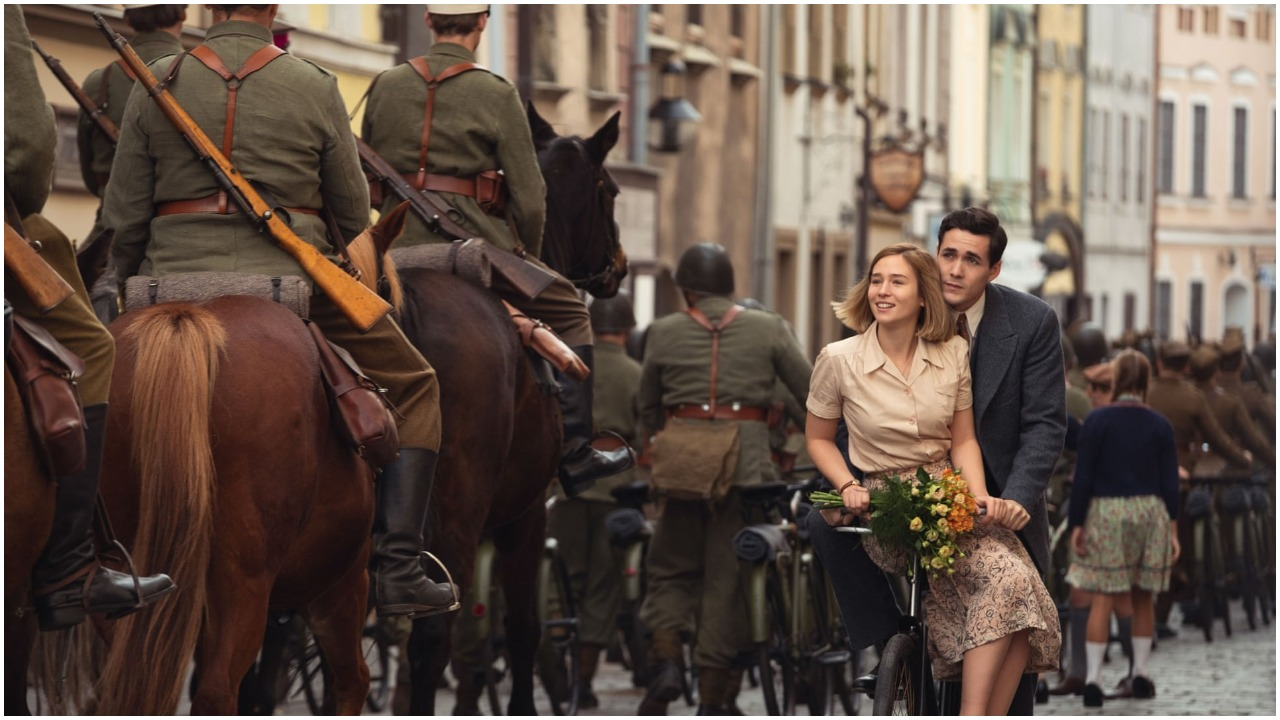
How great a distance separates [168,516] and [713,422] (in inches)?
240

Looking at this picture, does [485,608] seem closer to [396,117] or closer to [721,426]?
[721,426]

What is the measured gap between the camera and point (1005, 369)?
819 centimetres

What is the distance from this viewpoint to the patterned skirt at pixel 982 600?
8.06 meters

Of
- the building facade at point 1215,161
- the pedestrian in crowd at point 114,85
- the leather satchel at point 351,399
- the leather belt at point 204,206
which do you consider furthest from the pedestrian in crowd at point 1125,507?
the building facade at point 1215,161

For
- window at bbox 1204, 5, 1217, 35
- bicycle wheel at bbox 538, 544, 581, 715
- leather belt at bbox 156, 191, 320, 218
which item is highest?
window at bbox 1204, 5, 1217, 35

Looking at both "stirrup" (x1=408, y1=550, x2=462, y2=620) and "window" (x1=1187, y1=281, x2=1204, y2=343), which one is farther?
"window" (x1=1187, y1=281, x2=1204, y2=343)

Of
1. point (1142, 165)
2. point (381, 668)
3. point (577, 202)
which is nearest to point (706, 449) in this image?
point (577, 202)

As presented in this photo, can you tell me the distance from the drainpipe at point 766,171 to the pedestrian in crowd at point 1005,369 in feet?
84.8

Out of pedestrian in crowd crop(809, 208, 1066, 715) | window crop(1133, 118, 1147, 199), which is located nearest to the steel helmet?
pedestrian in crowd crop(809, 208, 1066, 715)

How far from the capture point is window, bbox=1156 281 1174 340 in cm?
6925

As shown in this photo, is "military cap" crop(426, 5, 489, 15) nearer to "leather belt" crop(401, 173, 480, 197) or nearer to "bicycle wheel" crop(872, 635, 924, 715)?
"leather belt" crop(401, 173, 480, 197)

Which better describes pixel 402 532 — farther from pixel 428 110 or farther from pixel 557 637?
pixel 557 637

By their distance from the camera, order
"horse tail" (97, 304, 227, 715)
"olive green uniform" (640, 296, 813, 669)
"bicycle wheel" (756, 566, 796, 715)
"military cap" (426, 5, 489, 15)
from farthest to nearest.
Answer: "olive green uniform" (640, 296, 813, 669), "bicycle wheel" (756, 566, 796, 715), "military cap" (426, 5, 489, 15), "horse tail" (97, 304, 227, 715)

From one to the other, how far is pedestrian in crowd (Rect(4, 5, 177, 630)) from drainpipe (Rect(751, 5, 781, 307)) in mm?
26992
